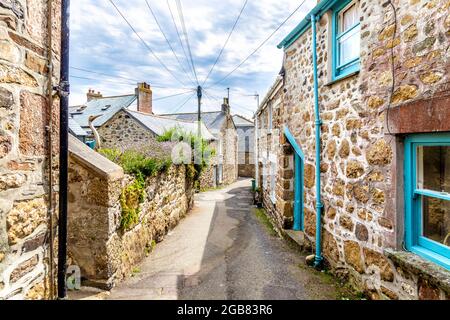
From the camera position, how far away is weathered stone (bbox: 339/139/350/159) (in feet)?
13.8

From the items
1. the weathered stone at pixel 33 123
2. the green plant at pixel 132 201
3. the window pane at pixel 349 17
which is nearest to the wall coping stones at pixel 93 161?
the green plant at pixel 132 201

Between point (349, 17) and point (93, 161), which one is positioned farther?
point (349, 17)

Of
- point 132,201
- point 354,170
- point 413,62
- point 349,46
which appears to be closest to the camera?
point 413,62

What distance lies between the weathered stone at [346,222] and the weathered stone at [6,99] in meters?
4.24

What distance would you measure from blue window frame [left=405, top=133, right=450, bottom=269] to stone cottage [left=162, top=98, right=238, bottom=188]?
18.0 m

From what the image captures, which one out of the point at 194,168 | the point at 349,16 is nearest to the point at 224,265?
the point at 349,16

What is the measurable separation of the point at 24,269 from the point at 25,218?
0.36m

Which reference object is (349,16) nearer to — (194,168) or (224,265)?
(224,265)

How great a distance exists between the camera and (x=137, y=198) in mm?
5301

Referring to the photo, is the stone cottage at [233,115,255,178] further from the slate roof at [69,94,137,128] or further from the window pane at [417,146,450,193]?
the window pane at [417,146,450,193]

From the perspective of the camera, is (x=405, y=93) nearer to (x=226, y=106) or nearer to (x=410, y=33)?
(x=410, y=33)

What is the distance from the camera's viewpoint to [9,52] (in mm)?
1806

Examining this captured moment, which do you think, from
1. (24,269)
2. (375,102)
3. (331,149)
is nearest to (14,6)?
(24,269)

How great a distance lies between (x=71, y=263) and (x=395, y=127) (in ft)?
16.1
